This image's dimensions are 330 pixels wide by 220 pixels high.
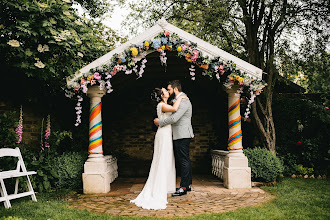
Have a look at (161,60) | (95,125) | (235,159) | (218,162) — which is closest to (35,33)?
(95,125)

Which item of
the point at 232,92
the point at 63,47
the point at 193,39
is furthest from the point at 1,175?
the point at 232,92

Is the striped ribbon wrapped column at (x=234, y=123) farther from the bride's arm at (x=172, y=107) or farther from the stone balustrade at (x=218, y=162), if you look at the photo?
the bride's arm at (x=172, y=107)

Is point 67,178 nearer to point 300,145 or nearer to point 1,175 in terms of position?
point 1,175

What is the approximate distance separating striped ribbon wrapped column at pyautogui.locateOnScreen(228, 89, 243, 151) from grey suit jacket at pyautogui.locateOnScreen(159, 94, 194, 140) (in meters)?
1.46

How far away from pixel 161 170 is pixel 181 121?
3.21 feet

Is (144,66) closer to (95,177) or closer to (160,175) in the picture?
(160,175)

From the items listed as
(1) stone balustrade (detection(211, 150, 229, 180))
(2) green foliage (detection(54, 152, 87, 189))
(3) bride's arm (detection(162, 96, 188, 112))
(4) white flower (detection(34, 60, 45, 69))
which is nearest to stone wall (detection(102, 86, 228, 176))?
(1) stone balustrade (detection(211, 150, 229, 180))

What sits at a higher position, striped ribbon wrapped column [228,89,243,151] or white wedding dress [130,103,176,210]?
striped ribbon wrapped column [228,89,243,151]

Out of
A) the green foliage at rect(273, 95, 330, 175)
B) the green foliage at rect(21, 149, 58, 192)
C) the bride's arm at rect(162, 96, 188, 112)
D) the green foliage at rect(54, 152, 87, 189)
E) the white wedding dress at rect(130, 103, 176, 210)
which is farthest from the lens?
the green foliage at rect(273, 95, 330, 175)

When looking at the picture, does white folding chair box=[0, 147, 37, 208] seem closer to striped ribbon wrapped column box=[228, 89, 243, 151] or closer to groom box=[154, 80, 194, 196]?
groom box=[154, 80, 194, 196]

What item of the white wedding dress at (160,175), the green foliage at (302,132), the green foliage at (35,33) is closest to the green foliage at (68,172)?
the white wedding dress at (160,175)

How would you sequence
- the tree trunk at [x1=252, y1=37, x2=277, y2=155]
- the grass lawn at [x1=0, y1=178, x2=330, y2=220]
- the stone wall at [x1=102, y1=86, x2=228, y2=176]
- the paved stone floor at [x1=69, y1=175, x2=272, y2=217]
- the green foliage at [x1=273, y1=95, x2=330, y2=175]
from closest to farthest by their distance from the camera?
the grass lawn at [x1=0, y1=178, x2=330, y2=220]
the paved stone floor at [x1=69, y1=175, x2=272, y2=217]
the tree trunk at [x1=252, y1=37, x2=277, y2=155]
the green foliage at [x1=273, y1=95, x2=330, y2=175]
the stone wall at [x1=102, y1=86, x2=228, y2=176]

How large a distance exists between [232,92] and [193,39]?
153 cm

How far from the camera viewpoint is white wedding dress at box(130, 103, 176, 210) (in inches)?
199
